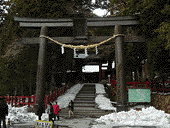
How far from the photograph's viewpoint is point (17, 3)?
18062mm

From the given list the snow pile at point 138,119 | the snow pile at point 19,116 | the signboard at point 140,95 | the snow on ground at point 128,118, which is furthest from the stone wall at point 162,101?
the snow pile at point 19,116

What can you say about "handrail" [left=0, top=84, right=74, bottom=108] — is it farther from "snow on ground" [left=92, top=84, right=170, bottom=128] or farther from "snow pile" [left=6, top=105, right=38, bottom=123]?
"snow on ground" [left=92, top=84, right=170, bottom=128]

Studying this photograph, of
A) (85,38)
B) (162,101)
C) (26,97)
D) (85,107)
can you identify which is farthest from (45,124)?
(85,107)

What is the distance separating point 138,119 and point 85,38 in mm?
6453

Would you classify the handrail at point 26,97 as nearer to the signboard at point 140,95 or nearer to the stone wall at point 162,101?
the signboard at point 140,95

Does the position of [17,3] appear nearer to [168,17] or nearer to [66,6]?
[66,6]

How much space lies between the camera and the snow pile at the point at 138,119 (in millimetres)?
9953

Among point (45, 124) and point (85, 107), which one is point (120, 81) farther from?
point (45, 124)

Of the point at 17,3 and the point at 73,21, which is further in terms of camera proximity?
the point at 17,3

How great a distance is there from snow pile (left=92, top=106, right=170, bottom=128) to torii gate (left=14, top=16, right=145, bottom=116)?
1.77 meters

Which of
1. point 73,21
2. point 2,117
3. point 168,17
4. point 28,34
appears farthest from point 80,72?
point 2,117

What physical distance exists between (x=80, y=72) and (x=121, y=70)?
21279 millimetres

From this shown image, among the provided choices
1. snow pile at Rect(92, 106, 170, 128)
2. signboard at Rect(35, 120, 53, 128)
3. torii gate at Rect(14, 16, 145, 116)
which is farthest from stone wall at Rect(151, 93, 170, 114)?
signboard at Rect(35, 120, 53, 128)

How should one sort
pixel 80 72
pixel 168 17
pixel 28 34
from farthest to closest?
1. pixel 80 72
2. pixel 28 34
3. pixel 168 17
